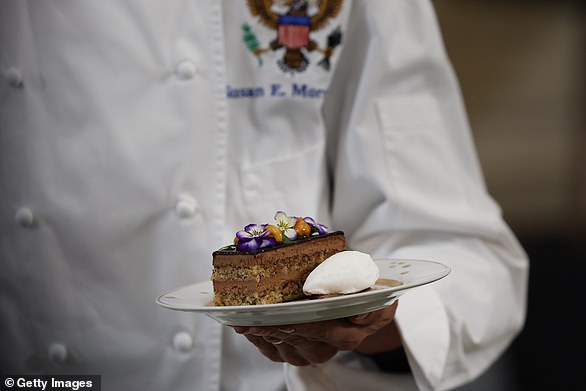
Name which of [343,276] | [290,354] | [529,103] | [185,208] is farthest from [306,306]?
[529,103]

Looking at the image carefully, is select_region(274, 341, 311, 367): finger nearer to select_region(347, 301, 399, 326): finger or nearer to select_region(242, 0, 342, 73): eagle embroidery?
select_region(347, 301, 399, 326): finger

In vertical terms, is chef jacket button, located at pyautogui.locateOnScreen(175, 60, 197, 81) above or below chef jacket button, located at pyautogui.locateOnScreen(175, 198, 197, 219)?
above

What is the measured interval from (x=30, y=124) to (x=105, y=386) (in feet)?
1.07

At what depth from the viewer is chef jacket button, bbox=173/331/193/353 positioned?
3.04 feet

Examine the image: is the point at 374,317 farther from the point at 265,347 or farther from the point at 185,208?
the point at 185,208

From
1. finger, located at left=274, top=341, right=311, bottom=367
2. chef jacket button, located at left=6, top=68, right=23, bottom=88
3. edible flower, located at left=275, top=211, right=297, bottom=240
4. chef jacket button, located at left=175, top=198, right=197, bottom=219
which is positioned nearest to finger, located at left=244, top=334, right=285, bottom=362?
finger, located at left=274, top=341, right=311, bottom=367

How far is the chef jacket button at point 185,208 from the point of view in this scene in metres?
0.93

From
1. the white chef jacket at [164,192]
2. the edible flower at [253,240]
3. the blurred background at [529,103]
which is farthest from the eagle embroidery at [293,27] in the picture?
the blurred background at [529,103]

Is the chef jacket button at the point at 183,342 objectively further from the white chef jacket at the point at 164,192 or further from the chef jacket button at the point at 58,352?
the chef jacket button at the point at 58,352

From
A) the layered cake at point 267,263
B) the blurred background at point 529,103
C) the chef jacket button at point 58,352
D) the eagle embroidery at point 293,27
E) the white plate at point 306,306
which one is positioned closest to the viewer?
the white plate at point 306,306

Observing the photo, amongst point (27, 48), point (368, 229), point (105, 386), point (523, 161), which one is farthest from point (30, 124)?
point (523, 161)

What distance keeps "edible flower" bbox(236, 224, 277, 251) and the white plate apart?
0.06 metres

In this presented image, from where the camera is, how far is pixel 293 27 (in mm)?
1022

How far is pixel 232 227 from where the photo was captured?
0.99 metres
